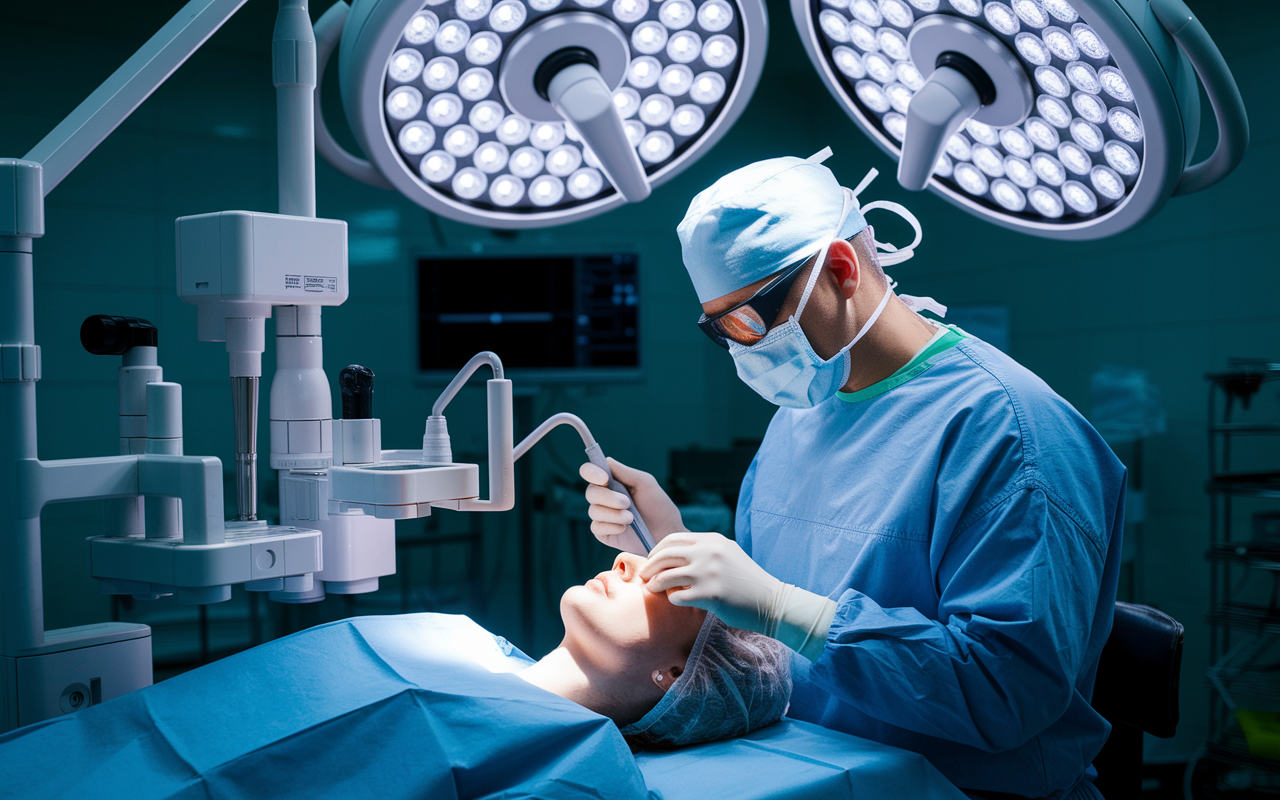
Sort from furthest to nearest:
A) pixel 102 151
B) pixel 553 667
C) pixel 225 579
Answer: pixel 102 151 → pixel 553 667 → pixel 225 579

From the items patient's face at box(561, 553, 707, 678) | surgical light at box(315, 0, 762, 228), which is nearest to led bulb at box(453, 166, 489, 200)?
surgical light at box(315, 0, 762, 228)

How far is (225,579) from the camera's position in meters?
0.98

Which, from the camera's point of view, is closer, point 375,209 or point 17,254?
point 17,254

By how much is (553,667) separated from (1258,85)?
120 inches

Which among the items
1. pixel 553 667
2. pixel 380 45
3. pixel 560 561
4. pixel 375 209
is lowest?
pixel 560 561

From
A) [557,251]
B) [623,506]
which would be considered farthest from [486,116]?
[557,251]

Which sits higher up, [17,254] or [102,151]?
[102,151]

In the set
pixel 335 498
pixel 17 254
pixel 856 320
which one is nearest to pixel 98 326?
pixel 17 254

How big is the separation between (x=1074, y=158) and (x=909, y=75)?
0.25 metres

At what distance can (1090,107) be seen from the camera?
1138 millimetres

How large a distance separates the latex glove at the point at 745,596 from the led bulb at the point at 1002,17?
0.75m

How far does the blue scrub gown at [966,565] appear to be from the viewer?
1148 millimetres

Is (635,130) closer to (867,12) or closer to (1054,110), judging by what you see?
(867,12)

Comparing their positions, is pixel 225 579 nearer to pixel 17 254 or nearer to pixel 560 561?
pixel 17 254
